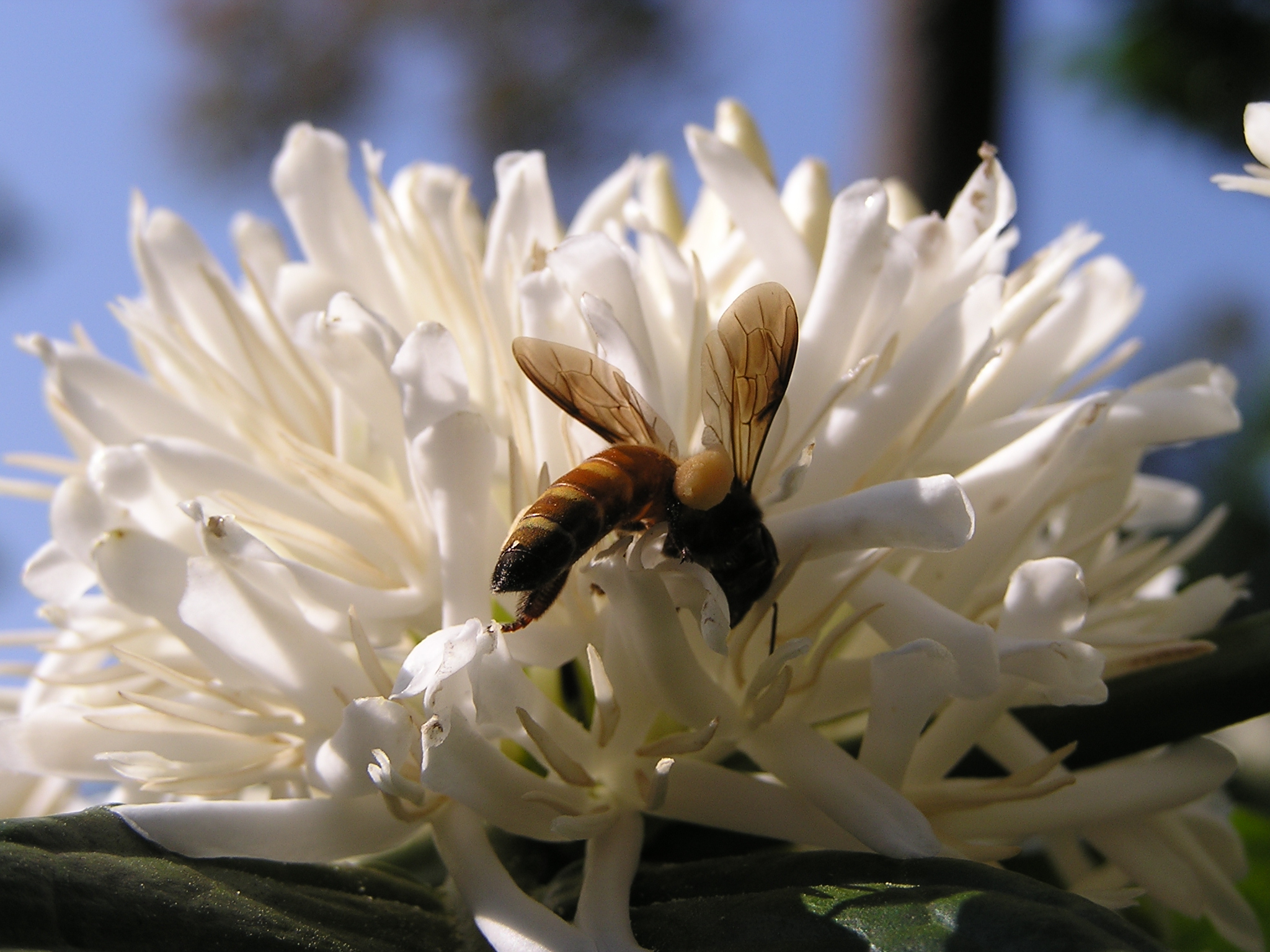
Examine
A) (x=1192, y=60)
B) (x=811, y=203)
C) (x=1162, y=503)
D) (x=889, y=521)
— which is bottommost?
(x=1192, y=60)

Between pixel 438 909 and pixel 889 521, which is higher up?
pixel 889 521

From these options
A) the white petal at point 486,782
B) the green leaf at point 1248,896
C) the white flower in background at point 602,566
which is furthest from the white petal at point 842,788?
the green leaf at point 1248,896

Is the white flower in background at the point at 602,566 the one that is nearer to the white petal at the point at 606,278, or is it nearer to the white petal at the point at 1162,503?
the white petal at the point at 606,278

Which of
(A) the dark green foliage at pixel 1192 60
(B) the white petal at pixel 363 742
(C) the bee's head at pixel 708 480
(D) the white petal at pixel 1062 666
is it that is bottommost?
(A) the dark green foliage at pixel 1192 60

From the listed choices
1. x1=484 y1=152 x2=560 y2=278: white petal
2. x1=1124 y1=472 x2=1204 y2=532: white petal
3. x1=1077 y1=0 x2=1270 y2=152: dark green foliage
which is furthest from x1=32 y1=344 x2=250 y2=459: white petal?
x1=1077 y1=0 x2=1270 y2=152: dark green foliage

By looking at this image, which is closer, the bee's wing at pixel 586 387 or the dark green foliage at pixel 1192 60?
the bee's wing at pixel 586 387

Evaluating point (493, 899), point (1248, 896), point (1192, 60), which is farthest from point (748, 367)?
point (1192, 60)

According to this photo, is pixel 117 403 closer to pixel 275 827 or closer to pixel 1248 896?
pixel 275 827
